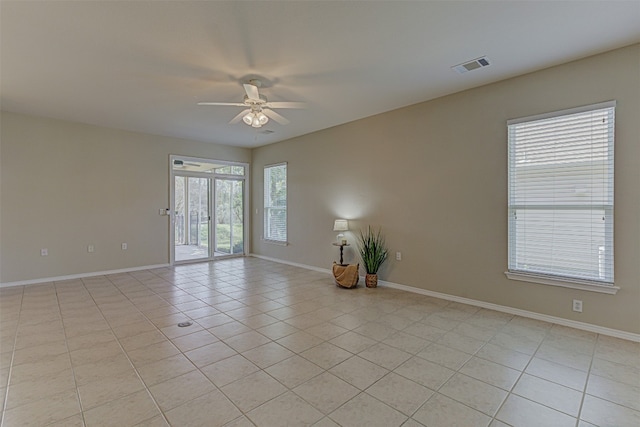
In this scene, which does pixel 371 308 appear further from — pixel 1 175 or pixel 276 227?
pixel 1 175

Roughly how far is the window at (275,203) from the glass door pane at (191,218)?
4.69 feet

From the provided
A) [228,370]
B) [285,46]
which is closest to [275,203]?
[285,46]

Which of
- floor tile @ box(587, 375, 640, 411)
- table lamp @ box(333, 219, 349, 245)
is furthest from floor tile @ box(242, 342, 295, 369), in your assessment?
table lamp @ box(333, 219, 349, 245)

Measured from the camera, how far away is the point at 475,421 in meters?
1.85

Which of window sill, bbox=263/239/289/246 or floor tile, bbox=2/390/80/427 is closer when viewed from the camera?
floor tile, bbox=2/390/80/427

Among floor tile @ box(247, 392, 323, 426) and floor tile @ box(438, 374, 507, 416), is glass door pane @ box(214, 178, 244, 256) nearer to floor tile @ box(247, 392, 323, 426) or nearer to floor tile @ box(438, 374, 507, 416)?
floor tile @ box(247, 392, 323, 426)

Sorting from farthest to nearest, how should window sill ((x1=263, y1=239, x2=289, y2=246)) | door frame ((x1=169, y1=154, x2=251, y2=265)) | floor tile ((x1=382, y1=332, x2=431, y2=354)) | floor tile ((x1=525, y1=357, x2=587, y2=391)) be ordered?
window sill ((x1=263, y1=239, x2=289, y2=246))
door frame ((x1=169, y1=154, x2=251, y2=265))
floor tile ((x1=382, y1=332, x2=431, y2=354))
floor tile ((x1=525, y1=357, x2=587, y2=391))

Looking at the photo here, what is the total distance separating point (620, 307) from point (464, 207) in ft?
5.96

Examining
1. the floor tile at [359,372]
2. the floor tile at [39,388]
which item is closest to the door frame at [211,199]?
the floor tile at [39,388]

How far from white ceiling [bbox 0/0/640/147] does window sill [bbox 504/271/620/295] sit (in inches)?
93.8

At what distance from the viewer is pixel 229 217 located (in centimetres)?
769

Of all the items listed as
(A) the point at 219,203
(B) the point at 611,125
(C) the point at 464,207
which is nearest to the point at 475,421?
(C) the point at 464,207

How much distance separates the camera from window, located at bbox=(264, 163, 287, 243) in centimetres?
705

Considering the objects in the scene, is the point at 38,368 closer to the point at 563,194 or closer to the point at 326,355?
the point at 326,355
